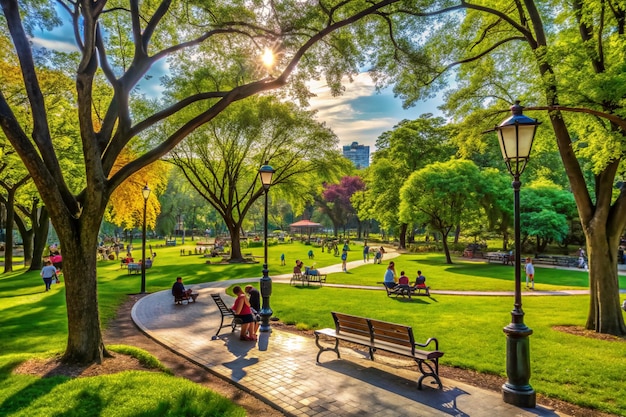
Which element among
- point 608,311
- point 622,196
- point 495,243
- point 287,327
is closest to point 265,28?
point 287,327

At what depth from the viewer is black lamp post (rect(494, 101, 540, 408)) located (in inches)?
244

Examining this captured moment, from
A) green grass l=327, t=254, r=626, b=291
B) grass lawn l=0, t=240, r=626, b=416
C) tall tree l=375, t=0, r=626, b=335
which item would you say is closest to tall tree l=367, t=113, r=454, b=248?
green grass l=327, t=254, r=626, b=291

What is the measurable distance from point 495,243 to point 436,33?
138 feet

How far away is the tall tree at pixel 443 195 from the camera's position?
31.6 m

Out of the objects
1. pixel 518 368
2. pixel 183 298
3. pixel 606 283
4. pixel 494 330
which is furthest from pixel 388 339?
pixel 183 298

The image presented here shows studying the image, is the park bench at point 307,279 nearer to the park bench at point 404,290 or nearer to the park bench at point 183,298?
the park bench at point 404,290

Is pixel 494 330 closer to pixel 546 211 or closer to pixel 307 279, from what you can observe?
pixel 307 279

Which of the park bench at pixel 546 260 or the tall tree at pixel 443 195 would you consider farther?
the tall tree at pixel 443 195

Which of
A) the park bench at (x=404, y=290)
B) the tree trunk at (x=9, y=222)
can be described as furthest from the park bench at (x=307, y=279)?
the tree trunk at (x=9, y=222)

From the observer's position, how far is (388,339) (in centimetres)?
765

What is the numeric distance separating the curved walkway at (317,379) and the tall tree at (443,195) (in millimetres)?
23540

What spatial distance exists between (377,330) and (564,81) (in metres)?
7.44

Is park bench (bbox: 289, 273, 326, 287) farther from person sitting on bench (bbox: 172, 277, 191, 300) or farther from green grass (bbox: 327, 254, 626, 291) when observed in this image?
person sitting on bench (bbox: 172, 277, 191, 300)

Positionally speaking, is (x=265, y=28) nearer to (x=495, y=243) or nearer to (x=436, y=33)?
(x=436, y=33)
